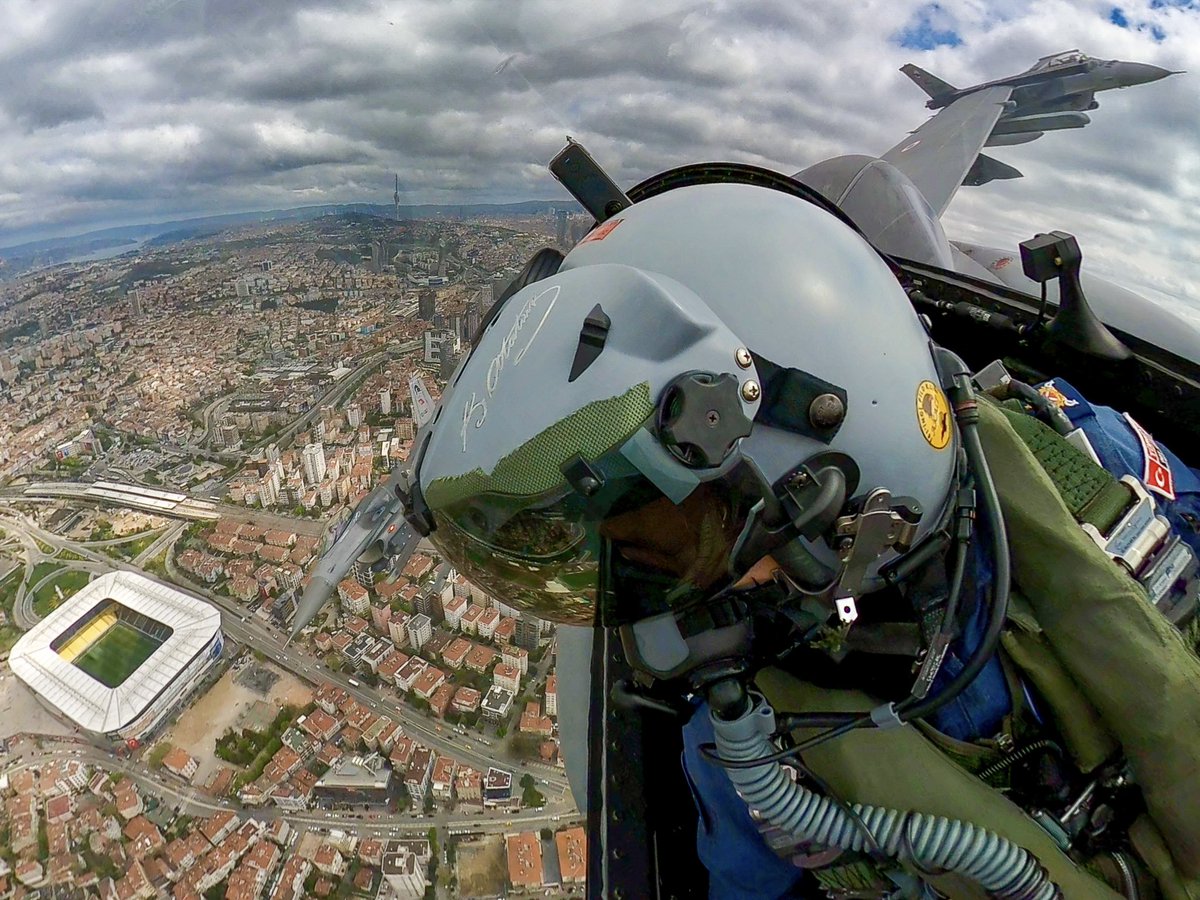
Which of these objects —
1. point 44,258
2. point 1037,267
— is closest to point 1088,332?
point 1037,267

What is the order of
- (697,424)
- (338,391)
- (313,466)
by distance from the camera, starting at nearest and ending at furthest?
(697,424)
(313,466)
(338,391)

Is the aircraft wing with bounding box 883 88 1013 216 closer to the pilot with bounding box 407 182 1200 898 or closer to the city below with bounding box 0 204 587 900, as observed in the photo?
the city below with bounding box 0 204 587 900

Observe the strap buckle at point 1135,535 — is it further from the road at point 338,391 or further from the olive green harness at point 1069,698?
the road at point 338,391

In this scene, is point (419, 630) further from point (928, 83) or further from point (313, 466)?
point (928, 83)

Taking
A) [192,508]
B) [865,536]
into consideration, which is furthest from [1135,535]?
[192,508]

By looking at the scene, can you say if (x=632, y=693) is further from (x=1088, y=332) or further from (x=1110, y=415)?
(x=1088, y=332)
